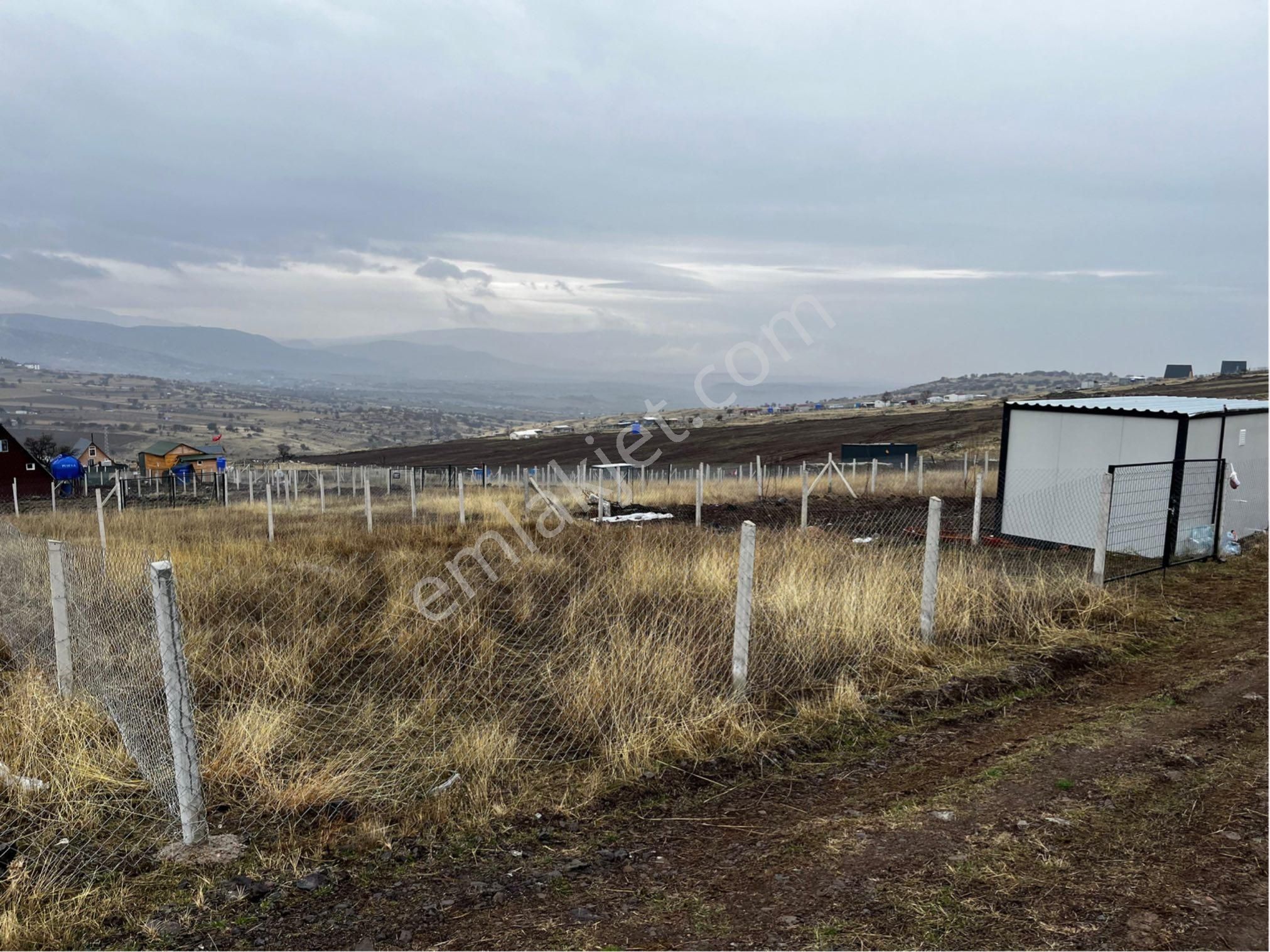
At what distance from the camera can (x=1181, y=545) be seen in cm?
A: 1177

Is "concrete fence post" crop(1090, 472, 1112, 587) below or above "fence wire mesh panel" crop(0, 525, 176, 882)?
above

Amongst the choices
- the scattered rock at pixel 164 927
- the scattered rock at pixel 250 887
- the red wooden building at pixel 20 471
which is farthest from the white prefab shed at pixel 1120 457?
the red wooden building at pixel 20 471

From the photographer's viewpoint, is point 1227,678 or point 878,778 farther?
point 1227,678

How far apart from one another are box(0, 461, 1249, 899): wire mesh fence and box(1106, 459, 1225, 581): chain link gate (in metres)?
0.60

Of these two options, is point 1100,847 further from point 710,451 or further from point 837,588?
point 710,451

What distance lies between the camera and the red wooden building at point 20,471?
37250 millimetres

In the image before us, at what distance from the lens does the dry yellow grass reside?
425 centimetres

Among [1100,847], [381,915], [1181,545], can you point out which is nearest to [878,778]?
[1100,847]

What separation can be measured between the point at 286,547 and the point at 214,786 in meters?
8.24

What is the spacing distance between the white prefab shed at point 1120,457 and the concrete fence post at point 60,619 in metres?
12.0

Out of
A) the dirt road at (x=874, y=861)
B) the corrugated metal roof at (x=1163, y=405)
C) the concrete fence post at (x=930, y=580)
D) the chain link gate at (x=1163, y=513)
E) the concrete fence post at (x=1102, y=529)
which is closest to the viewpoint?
the dirt road at (x=874, y=861)

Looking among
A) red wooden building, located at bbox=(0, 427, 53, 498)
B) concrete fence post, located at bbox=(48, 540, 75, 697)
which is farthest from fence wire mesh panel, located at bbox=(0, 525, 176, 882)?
red wooden building, located at bbox=(0, 427, 53, 498)

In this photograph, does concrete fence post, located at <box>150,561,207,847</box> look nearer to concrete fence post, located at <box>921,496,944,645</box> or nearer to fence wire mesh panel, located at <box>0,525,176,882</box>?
fence wire mesh panel, located at <box>0,525,176,882</box>

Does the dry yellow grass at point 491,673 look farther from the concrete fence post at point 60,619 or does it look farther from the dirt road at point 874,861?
the dirt road at point 874,861
